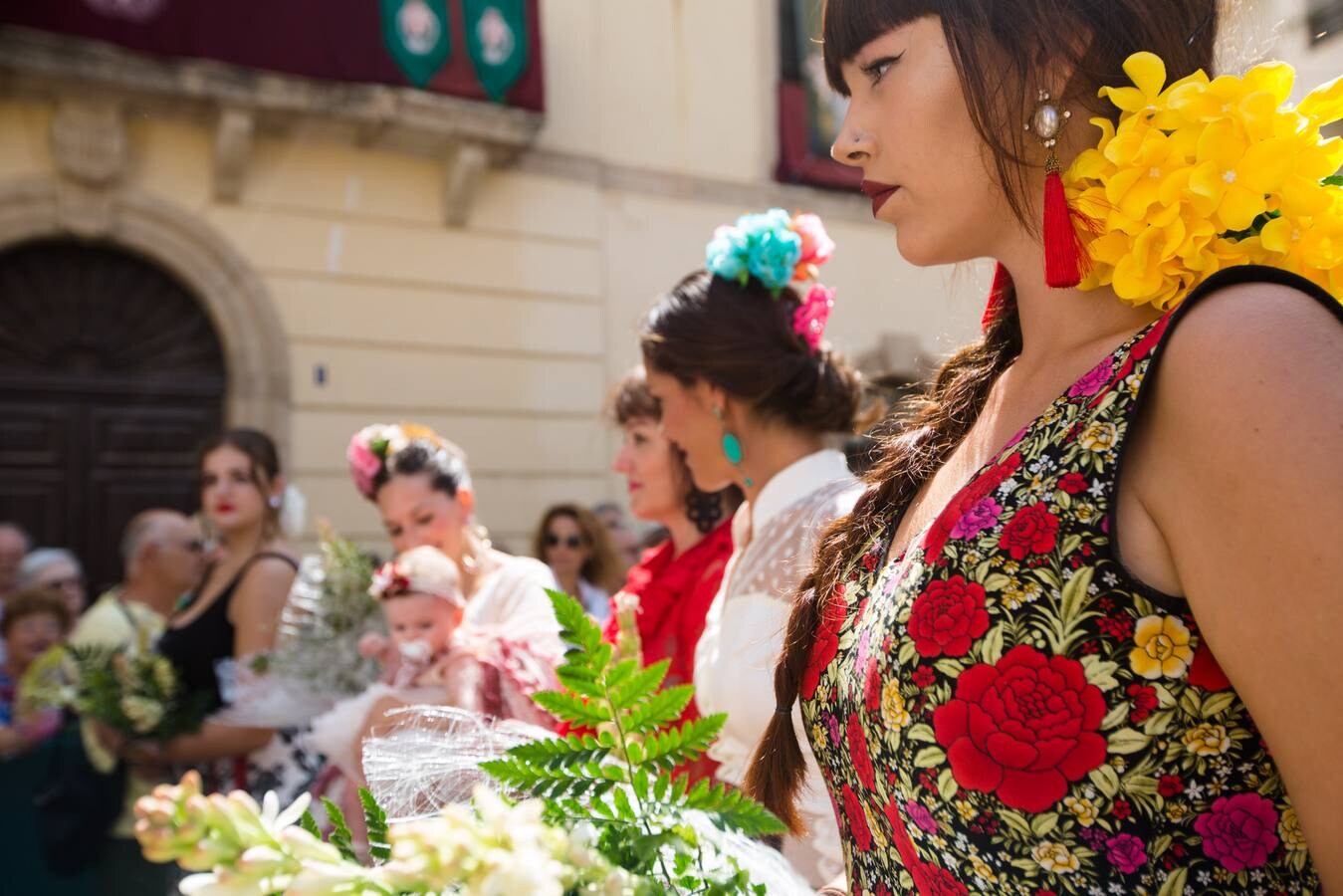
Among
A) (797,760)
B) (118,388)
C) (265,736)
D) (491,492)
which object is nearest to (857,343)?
(491,492)

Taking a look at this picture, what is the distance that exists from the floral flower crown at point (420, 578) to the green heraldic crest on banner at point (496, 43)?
17.7 feet

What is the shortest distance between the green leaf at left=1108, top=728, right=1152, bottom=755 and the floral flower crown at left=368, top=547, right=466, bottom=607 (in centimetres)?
208

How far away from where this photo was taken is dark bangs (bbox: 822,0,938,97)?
111 cm

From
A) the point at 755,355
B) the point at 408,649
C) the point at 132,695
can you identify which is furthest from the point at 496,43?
the point at 755,355

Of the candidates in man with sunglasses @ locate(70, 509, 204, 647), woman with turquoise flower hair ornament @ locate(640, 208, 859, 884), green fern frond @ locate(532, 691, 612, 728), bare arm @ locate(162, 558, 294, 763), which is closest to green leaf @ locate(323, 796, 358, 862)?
green fern frond @ locate(532, 691, 612, 728)

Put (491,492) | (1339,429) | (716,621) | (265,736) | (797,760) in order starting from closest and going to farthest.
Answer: (1339,429)
(797,760)
(716,621)
(265,736)
(491,492)

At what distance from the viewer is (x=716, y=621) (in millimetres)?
2172

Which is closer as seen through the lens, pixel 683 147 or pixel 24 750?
pixel 24 750

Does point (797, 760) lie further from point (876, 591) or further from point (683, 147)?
point (683, 147)

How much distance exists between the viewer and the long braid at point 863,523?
129cm

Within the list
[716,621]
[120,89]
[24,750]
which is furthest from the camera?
[120,89]

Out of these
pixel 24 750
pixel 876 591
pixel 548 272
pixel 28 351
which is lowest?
pixel 24 750

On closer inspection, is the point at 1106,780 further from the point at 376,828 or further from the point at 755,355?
the point at 755,355

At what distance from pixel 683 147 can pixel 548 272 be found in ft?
5.19
